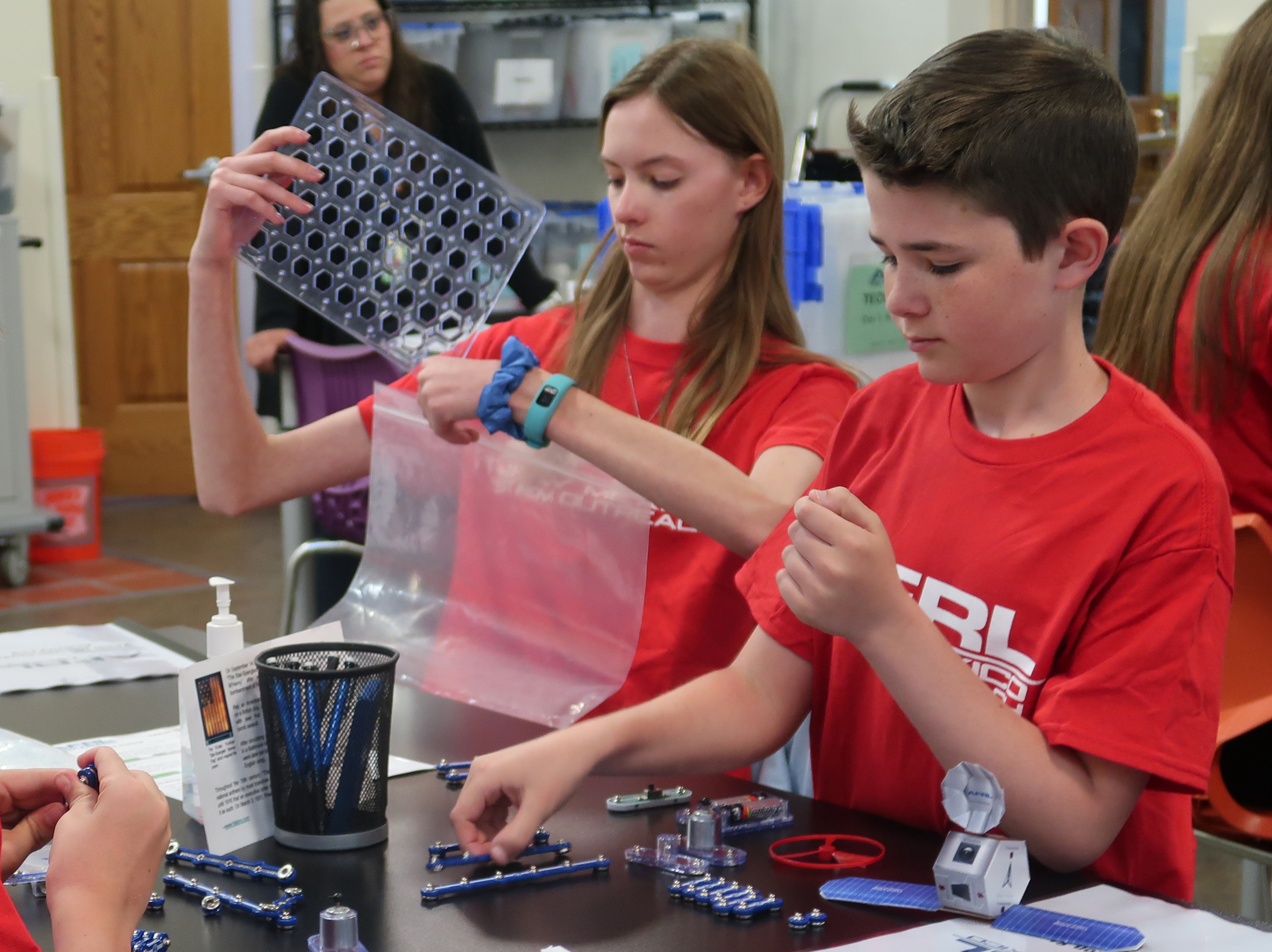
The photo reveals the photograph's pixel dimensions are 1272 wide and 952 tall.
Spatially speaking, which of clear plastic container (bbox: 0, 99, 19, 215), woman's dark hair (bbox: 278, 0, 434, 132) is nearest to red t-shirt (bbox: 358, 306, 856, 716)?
woman's dark hair (bbox: 278, 0, 434, 132)

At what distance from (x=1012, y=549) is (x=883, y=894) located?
0.29 m

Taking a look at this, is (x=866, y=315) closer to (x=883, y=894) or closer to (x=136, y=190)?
(x=883, y=894)

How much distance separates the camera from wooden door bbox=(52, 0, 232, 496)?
5.31 metres

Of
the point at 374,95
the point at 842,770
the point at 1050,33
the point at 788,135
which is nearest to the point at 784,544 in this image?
the point at 842,770

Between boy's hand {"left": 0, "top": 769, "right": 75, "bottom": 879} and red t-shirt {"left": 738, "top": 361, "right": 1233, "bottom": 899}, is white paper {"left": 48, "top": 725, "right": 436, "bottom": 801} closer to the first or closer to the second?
boy's hand {"left": 0, "top": 769, "right": 75, "bottom": 879}

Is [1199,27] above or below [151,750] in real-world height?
above

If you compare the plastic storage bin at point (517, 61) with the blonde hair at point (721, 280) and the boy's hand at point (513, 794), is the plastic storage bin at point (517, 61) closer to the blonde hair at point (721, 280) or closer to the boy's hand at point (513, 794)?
the blonde hair at point (721, 280)

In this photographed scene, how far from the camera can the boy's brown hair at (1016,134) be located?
3.13ft

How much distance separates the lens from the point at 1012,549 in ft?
3.33

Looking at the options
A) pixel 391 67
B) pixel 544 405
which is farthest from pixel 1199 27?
pixel 544 405

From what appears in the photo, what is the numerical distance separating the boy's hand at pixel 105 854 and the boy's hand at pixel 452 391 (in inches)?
21.6

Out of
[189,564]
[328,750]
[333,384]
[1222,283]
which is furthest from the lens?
[189,564]

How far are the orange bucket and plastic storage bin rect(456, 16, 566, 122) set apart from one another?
175cm

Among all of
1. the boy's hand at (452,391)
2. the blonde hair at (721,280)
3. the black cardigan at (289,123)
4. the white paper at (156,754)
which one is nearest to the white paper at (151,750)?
the white paper at (156,754)
